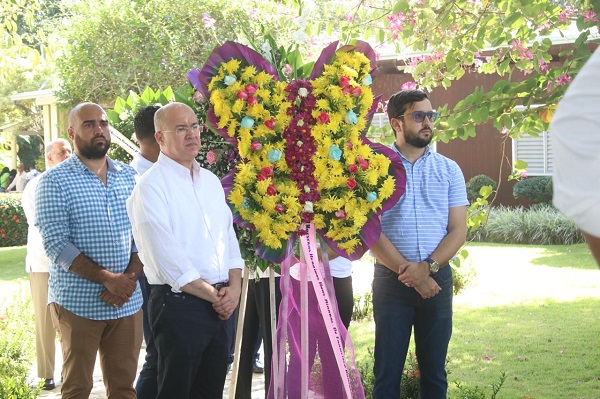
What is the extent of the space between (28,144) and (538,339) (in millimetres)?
38671

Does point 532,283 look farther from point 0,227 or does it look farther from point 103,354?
point 0,227

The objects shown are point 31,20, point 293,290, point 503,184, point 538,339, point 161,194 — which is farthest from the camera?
point 503,184

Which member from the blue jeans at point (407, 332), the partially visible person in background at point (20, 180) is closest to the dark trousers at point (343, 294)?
the blue jeans at point (407, 332)

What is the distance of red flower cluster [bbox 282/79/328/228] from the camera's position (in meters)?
4.39

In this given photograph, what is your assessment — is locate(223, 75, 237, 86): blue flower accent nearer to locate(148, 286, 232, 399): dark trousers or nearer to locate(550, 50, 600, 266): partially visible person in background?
locate(148, 286, 232, 399): dark trousers

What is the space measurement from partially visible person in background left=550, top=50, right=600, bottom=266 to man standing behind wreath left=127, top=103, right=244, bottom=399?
10.2ft

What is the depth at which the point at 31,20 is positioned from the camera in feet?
22.1

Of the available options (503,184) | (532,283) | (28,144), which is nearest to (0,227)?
(503,184)

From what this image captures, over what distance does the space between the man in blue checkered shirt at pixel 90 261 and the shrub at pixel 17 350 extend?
26.0 inches

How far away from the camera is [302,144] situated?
173 inches

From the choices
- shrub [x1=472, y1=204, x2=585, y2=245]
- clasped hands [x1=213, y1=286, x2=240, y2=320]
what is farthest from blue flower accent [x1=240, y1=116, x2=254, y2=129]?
shrub [x1=472, y1=204, x2=585, y2=245]

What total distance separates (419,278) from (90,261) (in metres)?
1.87

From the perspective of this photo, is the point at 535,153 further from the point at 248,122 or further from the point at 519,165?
the point at 248,122

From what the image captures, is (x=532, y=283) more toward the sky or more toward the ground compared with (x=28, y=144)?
more toward the ground
